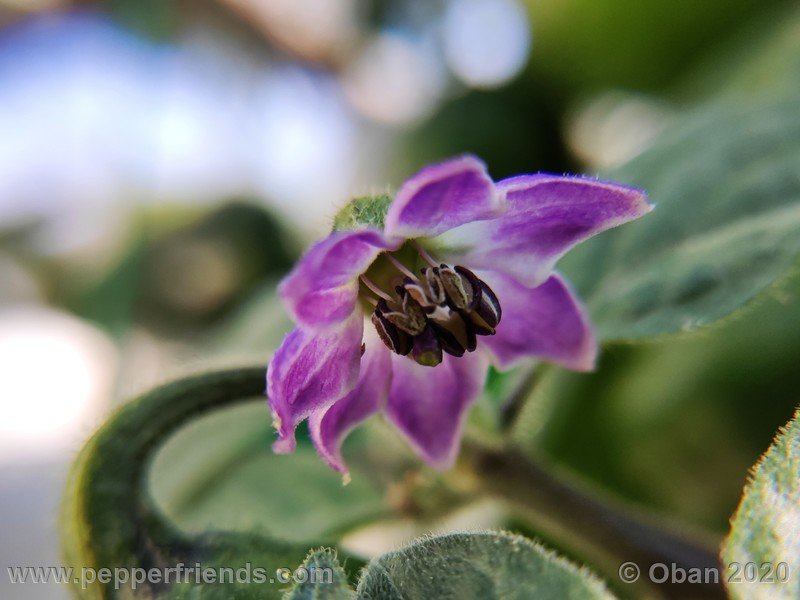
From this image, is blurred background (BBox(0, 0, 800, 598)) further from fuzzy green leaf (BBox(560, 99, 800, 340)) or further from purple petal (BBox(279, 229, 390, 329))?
fuzzy green leaf (BBox(560, 99, 800, 340))

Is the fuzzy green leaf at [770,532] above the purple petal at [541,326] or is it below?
above

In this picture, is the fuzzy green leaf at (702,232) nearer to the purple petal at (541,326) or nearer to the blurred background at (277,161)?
the purple petal at (541,326)

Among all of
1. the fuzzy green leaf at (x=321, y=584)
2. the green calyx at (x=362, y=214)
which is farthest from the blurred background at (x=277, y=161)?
the fuzzy green leaf at (x=321, y=584)

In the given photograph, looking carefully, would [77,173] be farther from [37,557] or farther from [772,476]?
[772,476]

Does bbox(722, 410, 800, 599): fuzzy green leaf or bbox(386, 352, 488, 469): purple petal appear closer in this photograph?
bbox(722, 410, 800, 599): fuzzy green leaf

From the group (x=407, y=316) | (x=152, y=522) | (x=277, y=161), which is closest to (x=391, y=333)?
(x=407, y=316)

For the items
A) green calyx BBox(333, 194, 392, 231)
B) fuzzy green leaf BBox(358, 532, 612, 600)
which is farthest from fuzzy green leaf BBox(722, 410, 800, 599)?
green calyx BBox(333, 194, 392, 231)
